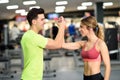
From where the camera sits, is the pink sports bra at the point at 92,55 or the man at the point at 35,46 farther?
the pink sports bra at the point at 92,55

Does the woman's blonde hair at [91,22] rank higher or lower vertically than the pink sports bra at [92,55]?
higher

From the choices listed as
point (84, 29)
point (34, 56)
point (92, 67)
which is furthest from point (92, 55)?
point (34, 56)

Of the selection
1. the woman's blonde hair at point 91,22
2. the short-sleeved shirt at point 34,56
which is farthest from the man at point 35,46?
the woman's blonde hair at point 91,22

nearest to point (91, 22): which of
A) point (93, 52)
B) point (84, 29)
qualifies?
point (84, 29)

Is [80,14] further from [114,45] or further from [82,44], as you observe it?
[82,44]

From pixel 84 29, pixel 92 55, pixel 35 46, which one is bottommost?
pixel 92 55

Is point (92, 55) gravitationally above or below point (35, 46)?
below

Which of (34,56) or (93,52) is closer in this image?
(34,56)

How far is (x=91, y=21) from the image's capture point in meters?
3.69

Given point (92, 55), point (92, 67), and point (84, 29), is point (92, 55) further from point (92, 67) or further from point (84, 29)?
point (84, 29)

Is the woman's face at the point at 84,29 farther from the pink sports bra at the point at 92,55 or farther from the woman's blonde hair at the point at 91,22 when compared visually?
the pink sports bra at the point at 92,55

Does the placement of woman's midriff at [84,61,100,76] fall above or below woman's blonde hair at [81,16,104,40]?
below

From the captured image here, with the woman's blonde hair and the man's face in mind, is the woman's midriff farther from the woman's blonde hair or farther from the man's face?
the man's face

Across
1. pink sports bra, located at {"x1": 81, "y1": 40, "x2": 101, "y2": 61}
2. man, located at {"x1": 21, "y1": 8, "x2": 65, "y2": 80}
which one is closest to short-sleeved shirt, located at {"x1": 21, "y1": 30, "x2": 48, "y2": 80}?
man, located at {"x1": 21, "y1": 8, "x2": 65, "y2": 80}
